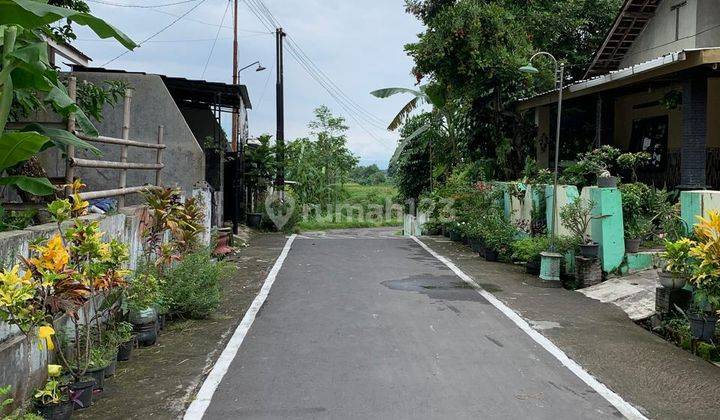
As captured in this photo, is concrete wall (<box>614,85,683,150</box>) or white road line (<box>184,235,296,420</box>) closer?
white road line (<box>184,235,296,420</box>)

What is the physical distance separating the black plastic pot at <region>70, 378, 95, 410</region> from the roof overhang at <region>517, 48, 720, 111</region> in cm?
972

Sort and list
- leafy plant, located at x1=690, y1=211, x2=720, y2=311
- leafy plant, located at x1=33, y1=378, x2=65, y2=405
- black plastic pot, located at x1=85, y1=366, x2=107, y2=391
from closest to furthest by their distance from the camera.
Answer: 1. leafy plant, located at x1=33, y1=378, x2=65, y2=405
2. black plastic pot, located at x1=85, y1=366, x2=107, y2=391
3. leafy plant, located at x1=690, y1=211, x2=720, y2=311

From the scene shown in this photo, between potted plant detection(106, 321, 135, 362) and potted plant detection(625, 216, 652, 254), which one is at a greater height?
potted plant detection(625, 216, 652, 254)

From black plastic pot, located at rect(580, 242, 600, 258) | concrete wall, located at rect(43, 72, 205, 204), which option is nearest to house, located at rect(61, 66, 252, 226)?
concrete wall, located at rect(43, 72, 205, 204)

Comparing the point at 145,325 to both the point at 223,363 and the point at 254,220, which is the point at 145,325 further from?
the point at 254,220

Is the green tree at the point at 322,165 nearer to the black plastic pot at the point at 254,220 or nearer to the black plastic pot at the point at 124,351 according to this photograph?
the black plastic pot at the point at 254,220

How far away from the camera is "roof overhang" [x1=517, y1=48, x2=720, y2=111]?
9.73 metres

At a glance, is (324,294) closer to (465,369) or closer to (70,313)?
(465,369)

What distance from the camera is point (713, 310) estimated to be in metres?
6.50

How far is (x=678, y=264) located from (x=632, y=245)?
2814mm

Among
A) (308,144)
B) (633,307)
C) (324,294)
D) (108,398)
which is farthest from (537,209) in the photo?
(308,144)

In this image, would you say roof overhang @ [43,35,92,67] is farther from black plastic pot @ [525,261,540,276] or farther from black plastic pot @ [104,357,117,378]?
black plastic pot @ [525,261,540,276]

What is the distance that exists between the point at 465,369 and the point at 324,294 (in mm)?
3818

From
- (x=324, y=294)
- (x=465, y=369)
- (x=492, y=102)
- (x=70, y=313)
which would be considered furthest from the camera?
(x=492, y=102)
